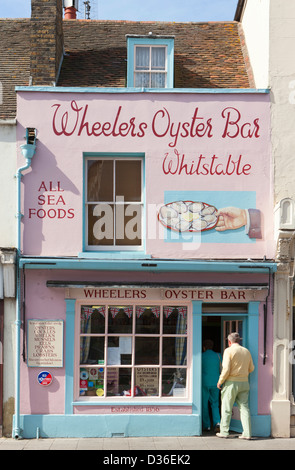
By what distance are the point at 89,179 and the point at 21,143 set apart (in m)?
1.32

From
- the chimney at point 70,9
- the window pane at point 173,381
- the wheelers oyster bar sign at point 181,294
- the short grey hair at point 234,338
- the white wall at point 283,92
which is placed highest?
the chimney at point 70,9

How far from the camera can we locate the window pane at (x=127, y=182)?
1077 centimetres

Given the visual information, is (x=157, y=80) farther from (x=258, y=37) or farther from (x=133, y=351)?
(x=133, y=351)

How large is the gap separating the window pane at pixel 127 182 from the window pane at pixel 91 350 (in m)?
2.48

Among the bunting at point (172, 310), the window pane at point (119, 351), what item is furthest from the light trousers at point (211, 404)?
the window pane at point (119, 351)

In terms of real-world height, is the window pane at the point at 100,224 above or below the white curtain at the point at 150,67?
below

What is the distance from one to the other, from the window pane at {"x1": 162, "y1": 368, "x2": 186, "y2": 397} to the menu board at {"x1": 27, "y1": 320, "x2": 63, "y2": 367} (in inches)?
70.5

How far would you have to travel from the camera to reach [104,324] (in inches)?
412

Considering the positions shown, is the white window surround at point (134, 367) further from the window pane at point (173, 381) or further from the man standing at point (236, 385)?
the man standing at point (236, 385)

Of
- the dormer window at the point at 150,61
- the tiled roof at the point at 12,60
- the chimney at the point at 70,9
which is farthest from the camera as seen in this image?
the chimney at the point at 70,9

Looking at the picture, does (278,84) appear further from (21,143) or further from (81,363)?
(81,363)

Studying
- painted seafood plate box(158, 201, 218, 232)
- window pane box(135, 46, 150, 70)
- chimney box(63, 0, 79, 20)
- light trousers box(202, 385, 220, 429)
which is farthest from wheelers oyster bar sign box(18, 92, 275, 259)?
chimney box(63, 0, 79, 20)

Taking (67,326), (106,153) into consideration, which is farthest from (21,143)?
(67,326)

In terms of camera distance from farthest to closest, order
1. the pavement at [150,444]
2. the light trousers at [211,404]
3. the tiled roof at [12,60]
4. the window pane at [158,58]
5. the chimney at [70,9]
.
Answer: the chimney at [70,9] → the window pane at [158,58] → the tiled roof at [12,60] → the light trousers at [211,404] → the pavement at [150,444]
